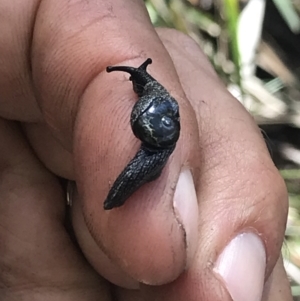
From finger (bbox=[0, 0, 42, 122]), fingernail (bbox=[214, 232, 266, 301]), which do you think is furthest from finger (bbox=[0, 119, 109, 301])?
fingernail (bbox=[214, 232, 266, 301])

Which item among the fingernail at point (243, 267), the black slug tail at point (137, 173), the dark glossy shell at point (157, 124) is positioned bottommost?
the fingernail at point (243, 267)


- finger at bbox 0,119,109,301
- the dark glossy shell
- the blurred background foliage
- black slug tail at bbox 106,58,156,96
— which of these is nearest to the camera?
the dark glossy shell

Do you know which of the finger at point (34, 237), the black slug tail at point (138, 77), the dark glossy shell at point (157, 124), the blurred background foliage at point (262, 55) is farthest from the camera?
the blurred background foliage at point (262, 55)

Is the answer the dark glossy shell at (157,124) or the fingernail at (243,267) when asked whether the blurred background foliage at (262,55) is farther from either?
the dark glossy shell at (157,124)

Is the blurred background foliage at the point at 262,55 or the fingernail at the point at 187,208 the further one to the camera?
the blurred background foliage at the point at 262,55

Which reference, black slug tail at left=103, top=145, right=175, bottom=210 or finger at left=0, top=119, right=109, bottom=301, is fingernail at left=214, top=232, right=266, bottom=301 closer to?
black slug tail at left=103, top=145, right=175, bottom=210

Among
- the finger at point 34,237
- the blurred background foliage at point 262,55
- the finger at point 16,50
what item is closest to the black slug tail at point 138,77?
the finger at point 16,50
